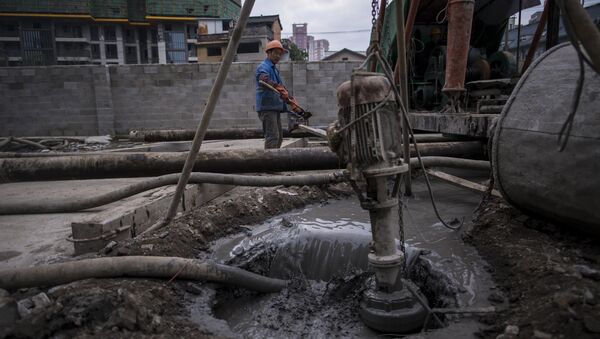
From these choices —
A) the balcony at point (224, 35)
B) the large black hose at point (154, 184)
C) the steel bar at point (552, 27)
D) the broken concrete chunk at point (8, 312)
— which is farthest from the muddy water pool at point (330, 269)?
the balcony at point (224, 35)

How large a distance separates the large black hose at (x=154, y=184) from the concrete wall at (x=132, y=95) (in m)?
8.26

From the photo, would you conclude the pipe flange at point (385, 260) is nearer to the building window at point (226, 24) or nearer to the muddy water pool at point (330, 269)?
the muddy water pool at point (330, 269)

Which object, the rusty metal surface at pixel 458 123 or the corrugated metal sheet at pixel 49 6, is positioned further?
the corrugated metal sheet at pixel 49 6

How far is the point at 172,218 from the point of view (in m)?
2.84

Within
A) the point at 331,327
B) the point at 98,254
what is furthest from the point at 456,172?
the point at 98,254

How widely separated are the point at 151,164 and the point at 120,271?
55.8 inches

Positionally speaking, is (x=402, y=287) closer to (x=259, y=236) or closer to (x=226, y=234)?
(x=259, y=236)

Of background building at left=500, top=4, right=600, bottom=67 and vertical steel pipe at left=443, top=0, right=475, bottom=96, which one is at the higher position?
background building at left=500, top=4, right=600, bottom=67

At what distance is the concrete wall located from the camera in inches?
442

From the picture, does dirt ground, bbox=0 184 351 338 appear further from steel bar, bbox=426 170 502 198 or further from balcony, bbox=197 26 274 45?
balcony, bbox=197 26 274 45

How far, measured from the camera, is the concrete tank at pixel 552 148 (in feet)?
6.11

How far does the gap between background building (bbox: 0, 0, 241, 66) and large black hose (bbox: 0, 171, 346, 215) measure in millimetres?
37031

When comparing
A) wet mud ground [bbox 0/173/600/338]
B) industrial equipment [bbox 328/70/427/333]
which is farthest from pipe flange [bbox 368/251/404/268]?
wet mud ground [bbox 0/173/600/338]

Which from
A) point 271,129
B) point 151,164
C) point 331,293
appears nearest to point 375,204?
point 331,293
